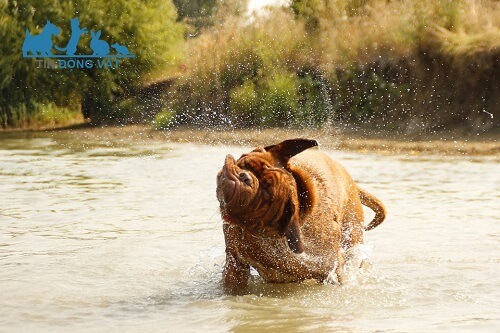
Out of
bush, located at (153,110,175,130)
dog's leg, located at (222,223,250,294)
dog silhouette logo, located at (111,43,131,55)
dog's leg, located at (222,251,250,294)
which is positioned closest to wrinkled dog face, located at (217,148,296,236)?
dog's leg, located at (222,223,250,294)

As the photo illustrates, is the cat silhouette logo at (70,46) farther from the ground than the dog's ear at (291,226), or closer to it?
farther from the ground

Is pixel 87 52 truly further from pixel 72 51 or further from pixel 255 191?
pixel 255 191

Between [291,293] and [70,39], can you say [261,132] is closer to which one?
[70,39]

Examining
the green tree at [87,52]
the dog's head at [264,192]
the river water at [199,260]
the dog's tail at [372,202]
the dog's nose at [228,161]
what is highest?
the green tree at [87,52]

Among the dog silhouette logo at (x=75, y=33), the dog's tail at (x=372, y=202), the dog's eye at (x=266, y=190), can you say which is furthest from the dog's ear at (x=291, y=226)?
the dog silhouette logo at (x=75, y=33)

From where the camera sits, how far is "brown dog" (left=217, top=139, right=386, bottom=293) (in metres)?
4.41

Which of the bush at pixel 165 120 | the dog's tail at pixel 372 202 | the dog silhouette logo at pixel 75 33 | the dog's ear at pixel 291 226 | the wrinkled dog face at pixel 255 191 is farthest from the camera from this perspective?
the dog silhouette logo at pixel 75 33

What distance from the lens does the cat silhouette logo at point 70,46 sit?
85.3 feet

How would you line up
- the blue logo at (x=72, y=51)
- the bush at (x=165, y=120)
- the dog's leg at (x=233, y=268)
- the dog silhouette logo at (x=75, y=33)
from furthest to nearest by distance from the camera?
the dog silhouette logo at (x=75, y=33) < the blue logo at (x=72, y=51) < the bush at (x=165, y=120) < the dog's leg at (x=233, y=268)

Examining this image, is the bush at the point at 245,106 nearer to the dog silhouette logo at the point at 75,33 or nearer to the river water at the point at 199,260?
the river water at the point at 199,260

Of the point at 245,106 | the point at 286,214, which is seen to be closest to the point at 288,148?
the point at 286,214

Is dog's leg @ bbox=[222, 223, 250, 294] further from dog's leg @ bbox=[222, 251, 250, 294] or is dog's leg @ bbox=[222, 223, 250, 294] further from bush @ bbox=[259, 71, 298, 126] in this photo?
bush @ bbox=[259, 71, 298, 126]

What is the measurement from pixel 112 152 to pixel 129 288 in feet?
36.0

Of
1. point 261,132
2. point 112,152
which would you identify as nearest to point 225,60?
point 261,132
